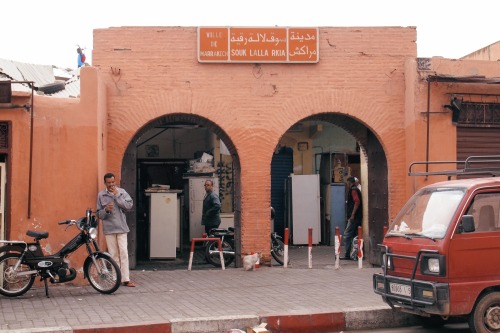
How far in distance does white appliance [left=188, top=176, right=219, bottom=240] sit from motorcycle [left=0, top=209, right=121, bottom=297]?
8483mm

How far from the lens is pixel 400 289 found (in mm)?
8227

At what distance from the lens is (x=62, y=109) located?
11.9 metres

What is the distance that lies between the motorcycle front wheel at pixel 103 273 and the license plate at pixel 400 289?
449cm

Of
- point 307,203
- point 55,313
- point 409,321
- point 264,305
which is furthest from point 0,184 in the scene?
point 307,203

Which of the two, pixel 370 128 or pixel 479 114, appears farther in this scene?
pixel 370 128

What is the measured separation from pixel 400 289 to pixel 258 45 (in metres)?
7.11

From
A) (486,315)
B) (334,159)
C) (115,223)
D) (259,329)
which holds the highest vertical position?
(334,159)

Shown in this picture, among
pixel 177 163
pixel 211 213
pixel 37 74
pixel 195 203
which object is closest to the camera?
pixel 211 213

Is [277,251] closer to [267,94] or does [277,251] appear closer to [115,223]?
[267,94]

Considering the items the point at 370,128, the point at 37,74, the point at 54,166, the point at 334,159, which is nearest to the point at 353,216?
the point at 370,128

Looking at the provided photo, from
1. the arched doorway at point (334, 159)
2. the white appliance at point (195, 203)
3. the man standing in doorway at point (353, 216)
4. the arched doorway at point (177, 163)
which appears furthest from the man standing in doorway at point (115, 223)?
the white appliance at point (195, 203)

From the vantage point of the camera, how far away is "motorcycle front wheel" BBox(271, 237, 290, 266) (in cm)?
1444

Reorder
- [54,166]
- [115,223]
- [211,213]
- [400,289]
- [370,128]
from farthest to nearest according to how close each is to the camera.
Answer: [211,213] < [370,128] < [54,166] < [115,223] < [400,289]

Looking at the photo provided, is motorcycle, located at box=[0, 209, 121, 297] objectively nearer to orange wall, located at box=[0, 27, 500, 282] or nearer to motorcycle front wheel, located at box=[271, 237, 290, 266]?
orange wall, located at box=[0, 27, 500, 282]
